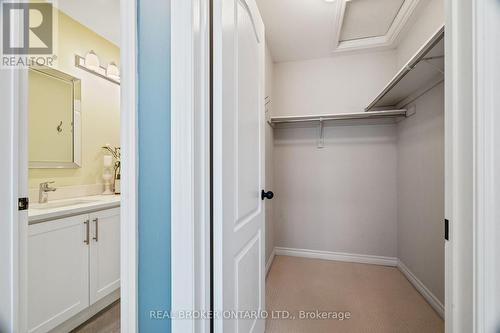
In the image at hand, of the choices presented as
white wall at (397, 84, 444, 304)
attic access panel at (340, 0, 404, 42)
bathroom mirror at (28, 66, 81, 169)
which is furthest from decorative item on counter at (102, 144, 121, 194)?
white wall at (397, 84, 444, 304)

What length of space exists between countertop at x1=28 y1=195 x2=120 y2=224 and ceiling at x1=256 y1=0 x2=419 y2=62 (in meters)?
2.17

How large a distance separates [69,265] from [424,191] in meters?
2.89

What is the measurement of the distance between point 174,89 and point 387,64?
2840 millimetres

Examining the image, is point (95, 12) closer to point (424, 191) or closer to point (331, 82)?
point (331, 82)

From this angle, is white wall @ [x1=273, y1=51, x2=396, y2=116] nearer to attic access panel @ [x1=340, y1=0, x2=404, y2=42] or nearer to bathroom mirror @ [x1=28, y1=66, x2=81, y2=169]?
attic access panel @ [x1=340, y1=0, x2=404, y2=42]

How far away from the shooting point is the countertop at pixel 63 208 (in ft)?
4.52

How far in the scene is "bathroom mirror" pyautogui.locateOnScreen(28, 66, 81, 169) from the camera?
1768 mm

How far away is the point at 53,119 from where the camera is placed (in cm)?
192

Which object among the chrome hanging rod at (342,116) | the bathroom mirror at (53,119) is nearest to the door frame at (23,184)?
the bathroom mirror at (53,119)

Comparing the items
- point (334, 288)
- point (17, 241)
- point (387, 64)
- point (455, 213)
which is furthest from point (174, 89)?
point (387, 64)

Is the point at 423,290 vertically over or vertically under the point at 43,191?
under

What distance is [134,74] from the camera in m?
0.75

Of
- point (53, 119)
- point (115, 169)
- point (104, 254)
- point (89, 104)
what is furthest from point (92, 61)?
point (104, 254)

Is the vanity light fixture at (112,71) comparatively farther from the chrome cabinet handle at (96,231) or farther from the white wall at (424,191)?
the white wall at (424,191)
